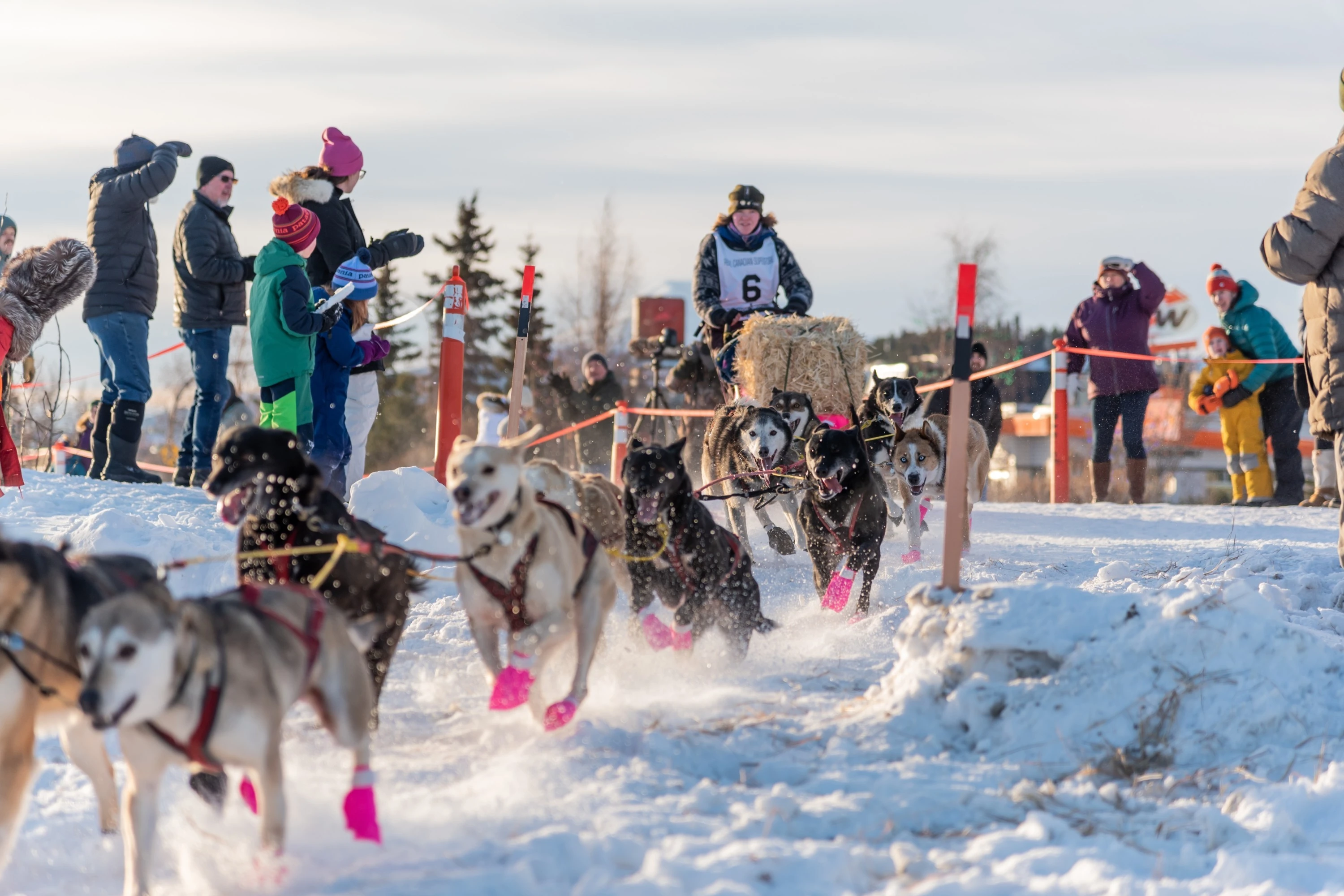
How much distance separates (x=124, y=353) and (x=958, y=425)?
5.81 metres

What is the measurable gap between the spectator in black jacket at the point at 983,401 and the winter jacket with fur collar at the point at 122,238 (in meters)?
5.81

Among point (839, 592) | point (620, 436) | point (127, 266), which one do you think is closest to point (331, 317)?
point (127, 266)

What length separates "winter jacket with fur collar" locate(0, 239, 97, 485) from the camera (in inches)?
212

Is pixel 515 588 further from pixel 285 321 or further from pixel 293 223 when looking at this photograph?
pixel 293 223

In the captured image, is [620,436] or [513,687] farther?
[620,436]

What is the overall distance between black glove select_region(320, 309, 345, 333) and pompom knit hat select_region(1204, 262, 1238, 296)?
7674 mm

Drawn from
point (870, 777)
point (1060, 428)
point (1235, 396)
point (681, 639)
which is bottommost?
point (870, 777)

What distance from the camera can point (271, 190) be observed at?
7.36 meters

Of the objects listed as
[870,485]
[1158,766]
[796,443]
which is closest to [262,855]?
[1158,766]

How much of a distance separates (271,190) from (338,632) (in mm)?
4757

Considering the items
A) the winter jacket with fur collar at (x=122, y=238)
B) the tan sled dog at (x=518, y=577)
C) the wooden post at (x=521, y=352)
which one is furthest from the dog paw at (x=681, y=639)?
the winter jacket with fur collar at (x=122, y=238)

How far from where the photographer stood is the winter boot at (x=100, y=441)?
860 centimetres

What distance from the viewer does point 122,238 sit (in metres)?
8.08

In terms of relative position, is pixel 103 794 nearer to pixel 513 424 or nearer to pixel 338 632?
pixel 338 632
